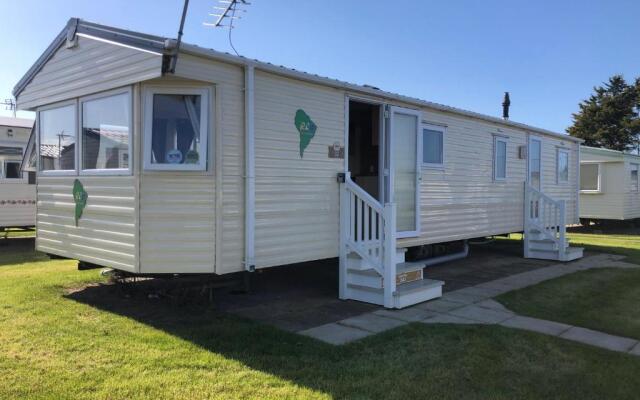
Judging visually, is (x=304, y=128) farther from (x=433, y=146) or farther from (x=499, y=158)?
(x=499, y=158)

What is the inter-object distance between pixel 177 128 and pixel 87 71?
1445mm

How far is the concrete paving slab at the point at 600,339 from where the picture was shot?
469 centimetres

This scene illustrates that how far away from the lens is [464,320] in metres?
5.45

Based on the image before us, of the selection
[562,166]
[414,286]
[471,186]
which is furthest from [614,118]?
[414,286]

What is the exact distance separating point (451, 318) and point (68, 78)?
5.09 m

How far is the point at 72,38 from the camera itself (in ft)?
19.6

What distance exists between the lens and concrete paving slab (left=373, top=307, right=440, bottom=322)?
18.1 ft

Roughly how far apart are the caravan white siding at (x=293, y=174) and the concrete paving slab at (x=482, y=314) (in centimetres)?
165

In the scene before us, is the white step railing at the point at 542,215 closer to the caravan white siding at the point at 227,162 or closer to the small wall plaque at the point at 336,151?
the small wall plaque at the point at 336,151

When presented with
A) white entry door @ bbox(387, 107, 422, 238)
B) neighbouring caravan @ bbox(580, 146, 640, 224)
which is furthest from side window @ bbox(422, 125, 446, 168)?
neighbouring caravan @ bbox(580, 146, 640, 224)

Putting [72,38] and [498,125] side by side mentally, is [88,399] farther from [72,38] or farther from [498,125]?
[498,125]

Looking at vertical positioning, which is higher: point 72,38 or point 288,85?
point 72,38

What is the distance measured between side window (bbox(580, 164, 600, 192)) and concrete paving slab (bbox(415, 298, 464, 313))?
47.5 feet

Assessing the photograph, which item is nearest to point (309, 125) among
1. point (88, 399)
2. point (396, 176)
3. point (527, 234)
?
point (396, 176)
